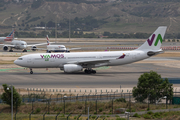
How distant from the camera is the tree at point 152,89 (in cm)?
3428

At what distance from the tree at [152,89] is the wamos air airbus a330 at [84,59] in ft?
71.1

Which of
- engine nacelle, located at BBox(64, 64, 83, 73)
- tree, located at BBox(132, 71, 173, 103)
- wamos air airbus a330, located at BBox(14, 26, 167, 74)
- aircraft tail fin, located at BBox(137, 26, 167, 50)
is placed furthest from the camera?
aircraft tail fin, located at BBox(137, 26, 167, 50)

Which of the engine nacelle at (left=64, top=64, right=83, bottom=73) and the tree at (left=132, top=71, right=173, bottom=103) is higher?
the engine nacelle at (left=64, top=64, right=83, bottom=73)

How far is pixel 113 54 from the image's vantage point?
58.8m

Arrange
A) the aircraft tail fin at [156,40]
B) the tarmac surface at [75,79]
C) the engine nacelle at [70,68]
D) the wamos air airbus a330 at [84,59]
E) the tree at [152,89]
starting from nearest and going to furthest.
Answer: the tree at [152,89] < the tarmac surface at [75,79] < the engine nacelle at [70,68] < the wamos air airbus a330 at [84,59] < the aircraft tail fin at [156,40]

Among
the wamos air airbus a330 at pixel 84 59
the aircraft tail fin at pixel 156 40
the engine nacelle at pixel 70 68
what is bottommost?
the engine nacelle at pixel 70 68

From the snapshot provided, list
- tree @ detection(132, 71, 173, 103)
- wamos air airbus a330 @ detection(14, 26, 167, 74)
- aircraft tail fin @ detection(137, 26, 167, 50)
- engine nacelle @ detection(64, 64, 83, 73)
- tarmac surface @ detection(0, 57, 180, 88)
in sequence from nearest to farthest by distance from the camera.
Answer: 1. tree @ detection(132, 71, 173, 103)
2. tarmac surface @ detection(0, 57, 180, 88)
3. engine nacelle @ detection(64, 64, 83, 73)
4. wamos air airbus a330 @ detection(14, 26, 167, 74)
5. aircraft tail fin @ detection(137, 26, 167, 50)

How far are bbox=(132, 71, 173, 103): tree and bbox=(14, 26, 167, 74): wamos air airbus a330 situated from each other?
21670mm

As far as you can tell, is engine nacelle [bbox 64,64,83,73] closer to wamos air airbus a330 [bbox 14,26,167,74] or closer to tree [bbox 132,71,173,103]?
wamos air airbus a330 [bbox 14,26,167,74]

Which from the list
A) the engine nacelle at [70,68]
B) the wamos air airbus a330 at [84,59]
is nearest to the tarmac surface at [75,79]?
the engine nacelle at [70,68]

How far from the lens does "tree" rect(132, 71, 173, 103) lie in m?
34.3

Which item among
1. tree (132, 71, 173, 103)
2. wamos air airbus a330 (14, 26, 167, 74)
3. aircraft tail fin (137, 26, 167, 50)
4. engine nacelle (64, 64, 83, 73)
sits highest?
aircraft tail fin (137, 26, 167, 50)

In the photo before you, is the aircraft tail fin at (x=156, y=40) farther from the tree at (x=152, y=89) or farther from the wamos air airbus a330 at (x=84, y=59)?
the tree at (x=152, y=89)

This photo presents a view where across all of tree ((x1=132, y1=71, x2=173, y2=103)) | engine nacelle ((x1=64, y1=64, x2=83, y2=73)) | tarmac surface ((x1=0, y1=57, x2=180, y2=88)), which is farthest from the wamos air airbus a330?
tree ((x1=132, y1=71, x2=173, y2=103))
